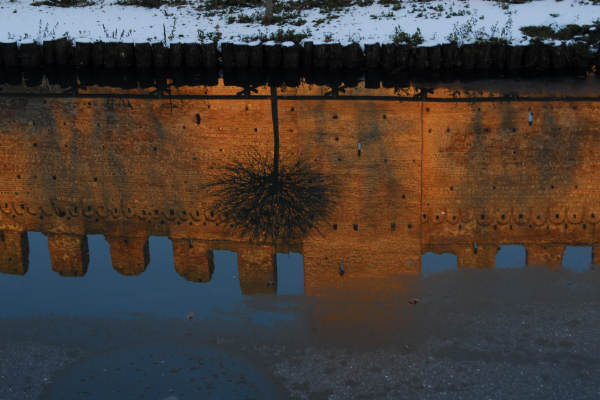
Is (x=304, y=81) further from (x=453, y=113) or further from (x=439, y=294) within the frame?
(x=439, y=294)

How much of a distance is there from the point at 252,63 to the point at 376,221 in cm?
374

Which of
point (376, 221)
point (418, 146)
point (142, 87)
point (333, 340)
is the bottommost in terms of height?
point (333, 340)

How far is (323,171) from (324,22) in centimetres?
409

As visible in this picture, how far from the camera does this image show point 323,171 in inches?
339

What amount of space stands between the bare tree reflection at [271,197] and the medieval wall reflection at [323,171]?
0.15 m

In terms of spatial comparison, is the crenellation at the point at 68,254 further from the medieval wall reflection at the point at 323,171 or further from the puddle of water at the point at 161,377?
the puddle of water at the point at 161,377

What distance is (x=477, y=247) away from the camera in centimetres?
747

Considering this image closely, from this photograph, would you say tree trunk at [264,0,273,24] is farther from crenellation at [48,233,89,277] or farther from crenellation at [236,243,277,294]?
crenellation at [48,233,89,277]

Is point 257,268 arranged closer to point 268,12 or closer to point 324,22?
point 324,22

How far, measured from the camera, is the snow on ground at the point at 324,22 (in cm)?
1059

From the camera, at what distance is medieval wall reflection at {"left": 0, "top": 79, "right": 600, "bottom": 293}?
7520 mm

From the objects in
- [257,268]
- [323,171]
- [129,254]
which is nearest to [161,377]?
[257,268]

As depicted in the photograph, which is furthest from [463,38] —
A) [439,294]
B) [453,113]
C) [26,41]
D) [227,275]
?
[26,41]

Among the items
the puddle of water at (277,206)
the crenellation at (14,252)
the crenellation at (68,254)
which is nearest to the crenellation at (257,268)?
the puddle of water at (277,206)
